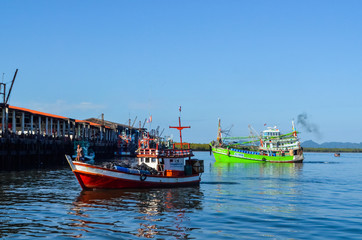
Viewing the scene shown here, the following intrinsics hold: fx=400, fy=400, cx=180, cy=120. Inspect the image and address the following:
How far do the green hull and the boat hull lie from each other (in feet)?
199

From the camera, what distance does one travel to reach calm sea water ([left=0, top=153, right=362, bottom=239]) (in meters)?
17.4

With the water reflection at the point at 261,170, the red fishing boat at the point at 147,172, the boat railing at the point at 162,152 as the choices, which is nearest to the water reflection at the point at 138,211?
the red fishing boat at the point at 147,172

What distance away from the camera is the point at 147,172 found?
105 feet

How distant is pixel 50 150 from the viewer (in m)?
55.6

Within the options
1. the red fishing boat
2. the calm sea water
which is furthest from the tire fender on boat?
the calm sea water

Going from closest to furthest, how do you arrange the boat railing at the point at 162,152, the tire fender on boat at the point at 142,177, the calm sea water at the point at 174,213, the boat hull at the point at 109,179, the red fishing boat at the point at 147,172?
the calm sea water at the point at 174,213
the boat hull at the point at 109,179
the red fishing boat at the point at 147,172
the tire fender on boat at the point at 142,177
the boat railing at the point at 162,152

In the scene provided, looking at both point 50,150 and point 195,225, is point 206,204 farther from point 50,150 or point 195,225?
point 50,150

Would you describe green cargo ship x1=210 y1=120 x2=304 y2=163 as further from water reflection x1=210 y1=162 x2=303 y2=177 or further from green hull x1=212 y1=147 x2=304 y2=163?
water reflection x1=210 y1=162 x2=303 y2=177

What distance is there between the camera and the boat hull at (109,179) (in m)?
28.7

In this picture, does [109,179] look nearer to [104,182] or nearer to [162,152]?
[104,182]

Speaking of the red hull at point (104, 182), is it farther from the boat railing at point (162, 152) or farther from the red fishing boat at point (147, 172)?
the boat railing at point (162, 152)

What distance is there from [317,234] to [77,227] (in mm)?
10681


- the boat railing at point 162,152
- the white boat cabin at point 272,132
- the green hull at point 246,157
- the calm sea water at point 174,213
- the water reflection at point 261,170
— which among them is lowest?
the water reflection at point 261,170

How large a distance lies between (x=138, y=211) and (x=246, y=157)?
7165cm
